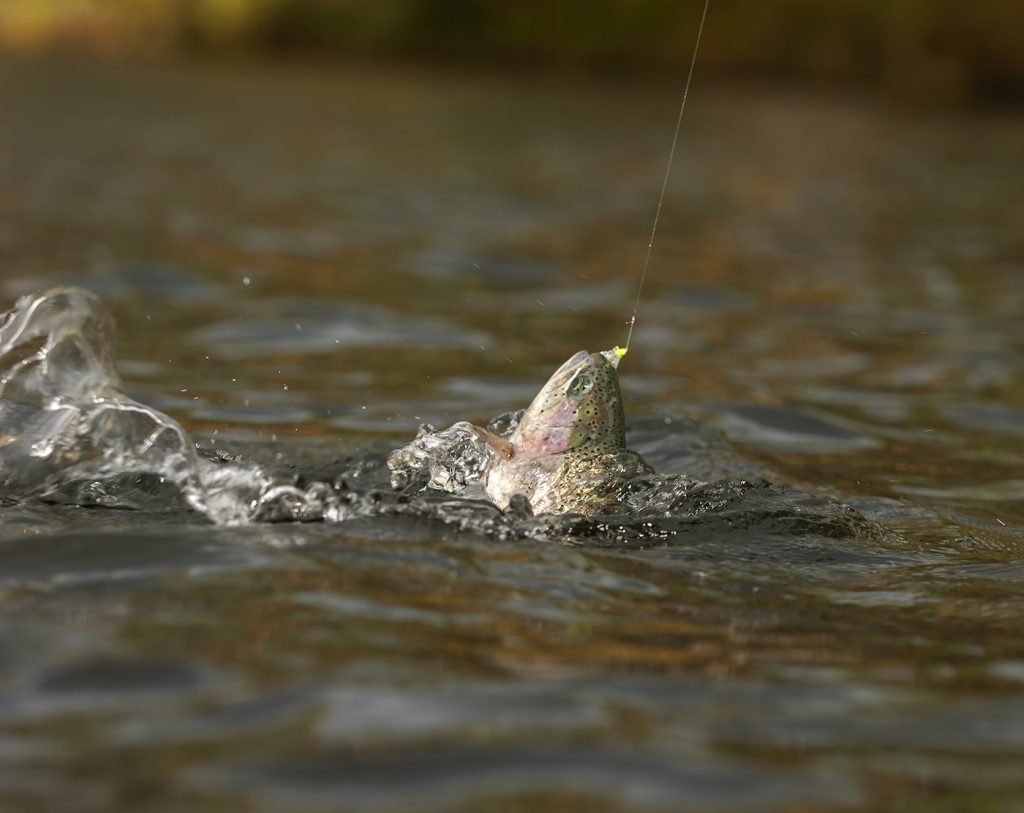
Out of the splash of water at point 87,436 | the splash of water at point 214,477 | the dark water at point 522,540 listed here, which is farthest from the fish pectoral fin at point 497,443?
the splash of water at point 87,436

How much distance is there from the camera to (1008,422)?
8.58 meters

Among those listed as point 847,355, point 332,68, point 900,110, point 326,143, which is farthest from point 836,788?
point 332,68

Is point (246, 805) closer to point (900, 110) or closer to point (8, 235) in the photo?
point (8, 235)

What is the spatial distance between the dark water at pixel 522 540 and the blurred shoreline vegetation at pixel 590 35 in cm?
1359

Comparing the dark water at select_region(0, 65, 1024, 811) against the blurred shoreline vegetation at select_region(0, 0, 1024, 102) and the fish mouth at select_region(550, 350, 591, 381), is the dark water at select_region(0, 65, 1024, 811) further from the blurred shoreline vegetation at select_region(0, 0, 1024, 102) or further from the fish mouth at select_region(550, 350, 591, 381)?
the blurred shoreline vegetation at select_region(0, 0, 1024, 102)

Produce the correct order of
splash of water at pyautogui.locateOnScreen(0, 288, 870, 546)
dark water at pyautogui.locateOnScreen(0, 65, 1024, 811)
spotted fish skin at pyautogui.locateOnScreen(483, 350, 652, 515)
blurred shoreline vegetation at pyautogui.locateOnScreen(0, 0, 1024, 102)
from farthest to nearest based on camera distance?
blurred shoreline vegetation at pyautogui.locateOnScreen(0, 0, 1024, 102)
spotted fish skin at pyautogui.locateOnScreen(483, 350, 652, 515)
splash of water at pyautogui.locateOnScreen(0, 288, 870, 546)
dark water at pyautogui.locateOnScreen(0, 65, 1024, 811)

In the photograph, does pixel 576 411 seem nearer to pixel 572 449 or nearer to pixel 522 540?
pixel 572 449

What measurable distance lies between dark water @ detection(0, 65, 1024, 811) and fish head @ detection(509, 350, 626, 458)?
1.71 feet

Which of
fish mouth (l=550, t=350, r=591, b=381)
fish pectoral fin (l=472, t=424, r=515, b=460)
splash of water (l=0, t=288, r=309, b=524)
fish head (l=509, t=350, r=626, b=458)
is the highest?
fish mouth (l=550, t=350, r=591, b=381)

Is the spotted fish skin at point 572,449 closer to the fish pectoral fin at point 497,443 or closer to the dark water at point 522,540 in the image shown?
the fish pectoral fin at point 497,443

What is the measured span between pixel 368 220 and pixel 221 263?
2.95 m

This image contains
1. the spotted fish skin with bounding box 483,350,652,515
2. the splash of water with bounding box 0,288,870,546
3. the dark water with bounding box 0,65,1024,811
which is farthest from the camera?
the spotted fish skin with bounding box 483,350,652,515

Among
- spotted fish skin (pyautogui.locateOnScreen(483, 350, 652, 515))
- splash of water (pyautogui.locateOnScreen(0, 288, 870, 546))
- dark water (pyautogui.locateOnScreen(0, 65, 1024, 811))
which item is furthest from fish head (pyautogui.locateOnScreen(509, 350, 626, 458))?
dark water (pyautogui.locateOnScreen(0, 65, 1024, 811))

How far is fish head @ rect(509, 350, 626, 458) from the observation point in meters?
5.86
